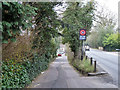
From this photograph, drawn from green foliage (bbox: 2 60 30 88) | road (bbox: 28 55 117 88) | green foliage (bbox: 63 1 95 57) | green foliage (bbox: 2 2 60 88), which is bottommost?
road (bbox: 28 55 117 88)

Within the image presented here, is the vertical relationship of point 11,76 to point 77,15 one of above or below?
below

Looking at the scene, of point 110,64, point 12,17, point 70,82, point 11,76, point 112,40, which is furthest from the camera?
point 112,40

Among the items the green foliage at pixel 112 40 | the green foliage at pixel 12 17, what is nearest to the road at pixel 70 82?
the green foliage at pixel 12 17

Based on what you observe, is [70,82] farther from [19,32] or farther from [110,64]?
[110,64]

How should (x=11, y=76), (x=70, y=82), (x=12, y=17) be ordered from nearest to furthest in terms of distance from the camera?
(x=12, y=17)
(x=11, y=76)
(x=70, y=82)

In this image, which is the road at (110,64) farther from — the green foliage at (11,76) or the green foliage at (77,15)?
the green foliage at (11,76)

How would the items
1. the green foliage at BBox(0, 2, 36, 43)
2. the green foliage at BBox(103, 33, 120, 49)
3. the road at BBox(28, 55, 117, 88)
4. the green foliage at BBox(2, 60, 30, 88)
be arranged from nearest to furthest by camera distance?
the green foliage at BBox(0, 2, 36, 43)
the green foliage at BBox(2, 60, 30, 88)
the road at BBox(28, 55, 117, 88)
the green foliage at BBox(103, 33, 120, 49)

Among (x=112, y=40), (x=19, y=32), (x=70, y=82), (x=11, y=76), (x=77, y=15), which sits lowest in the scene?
(x=70, y=82)

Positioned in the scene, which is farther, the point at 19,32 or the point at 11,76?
the point at 11,76

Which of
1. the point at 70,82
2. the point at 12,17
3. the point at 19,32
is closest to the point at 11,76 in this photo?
the point at 19,32

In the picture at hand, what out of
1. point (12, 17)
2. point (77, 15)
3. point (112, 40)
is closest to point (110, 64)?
point (77, 15)

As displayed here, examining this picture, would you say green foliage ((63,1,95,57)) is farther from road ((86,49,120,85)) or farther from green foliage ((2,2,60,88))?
road ((86,49,120,85))

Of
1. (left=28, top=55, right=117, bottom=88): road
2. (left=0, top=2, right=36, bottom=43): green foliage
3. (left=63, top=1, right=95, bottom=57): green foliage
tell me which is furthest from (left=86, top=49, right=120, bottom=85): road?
(left=0, top=2, right=36, bottom=43): green foliage

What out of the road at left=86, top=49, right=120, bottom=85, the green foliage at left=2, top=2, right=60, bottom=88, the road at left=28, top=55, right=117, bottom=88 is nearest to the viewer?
the green foliage at left=2, top=2, right=60, bottom=88
